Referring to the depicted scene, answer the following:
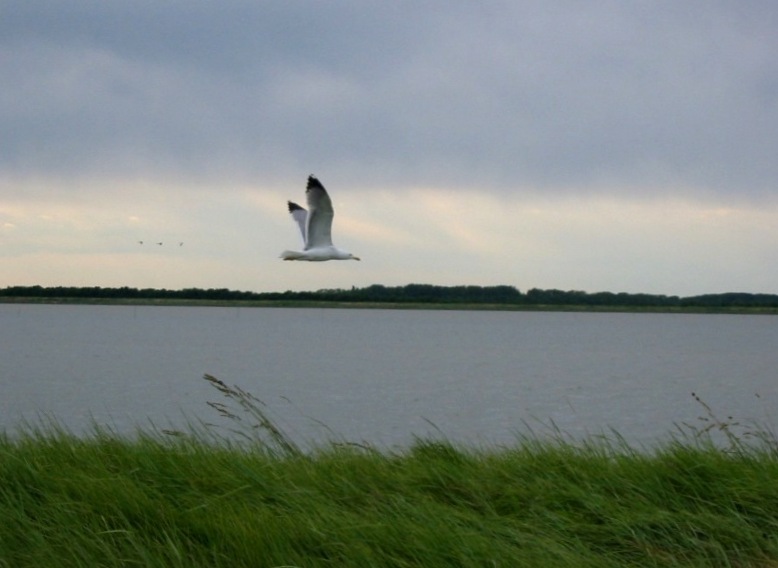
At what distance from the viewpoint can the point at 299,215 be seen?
16047mm

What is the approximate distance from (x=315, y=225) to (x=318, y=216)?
25 centimetres

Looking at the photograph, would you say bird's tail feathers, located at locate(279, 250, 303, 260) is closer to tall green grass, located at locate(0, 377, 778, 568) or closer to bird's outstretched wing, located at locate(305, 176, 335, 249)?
bird's outstretched wing, located at locate(305, 176, 335, 249)

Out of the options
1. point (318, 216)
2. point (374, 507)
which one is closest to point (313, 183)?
point (318, 216)

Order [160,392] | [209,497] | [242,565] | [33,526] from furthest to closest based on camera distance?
[160,392] < [209,497] < [33,526] < [242,565]

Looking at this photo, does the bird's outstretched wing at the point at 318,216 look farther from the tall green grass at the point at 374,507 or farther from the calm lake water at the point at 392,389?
the tall green grass at the point at 374,507

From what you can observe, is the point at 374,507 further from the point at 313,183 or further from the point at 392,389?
the point at 392,389

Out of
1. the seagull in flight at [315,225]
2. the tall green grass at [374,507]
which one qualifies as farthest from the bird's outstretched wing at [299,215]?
the tall green grass at [374,507]

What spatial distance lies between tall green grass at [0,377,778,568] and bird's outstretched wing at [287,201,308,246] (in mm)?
8171

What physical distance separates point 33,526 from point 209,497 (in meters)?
0.99

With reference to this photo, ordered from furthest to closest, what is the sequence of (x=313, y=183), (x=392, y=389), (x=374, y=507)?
(x=392, y=389) < (x=313, y=183) < (x=374, y=507)

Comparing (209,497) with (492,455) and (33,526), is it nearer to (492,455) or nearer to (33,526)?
(33,526)

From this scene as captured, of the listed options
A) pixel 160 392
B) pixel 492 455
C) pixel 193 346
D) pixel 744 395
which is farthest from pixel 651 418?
pixel 193 346

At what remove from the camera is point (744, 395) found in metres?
33.0

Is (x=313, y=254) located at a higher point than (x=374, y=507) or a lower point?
higher
